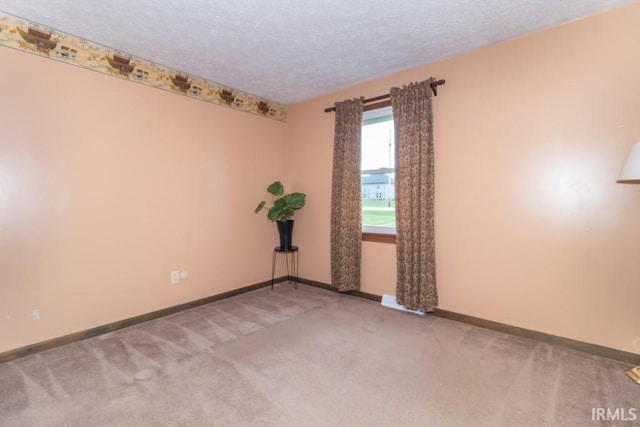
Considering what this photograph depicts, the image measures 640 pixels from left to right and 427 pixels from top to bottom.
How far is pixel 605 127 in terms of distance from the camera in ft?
7.66

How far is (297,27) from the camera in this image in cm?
247

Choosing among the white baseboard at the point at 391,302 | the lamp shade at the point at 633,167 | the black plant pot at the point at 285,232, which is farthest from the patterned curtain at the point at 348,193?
the lamp shade at the point at 633,167

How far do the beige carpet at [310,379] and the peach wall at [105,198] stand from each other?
1.31 feet

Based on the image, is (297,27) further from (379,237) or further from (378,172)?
(379,237)

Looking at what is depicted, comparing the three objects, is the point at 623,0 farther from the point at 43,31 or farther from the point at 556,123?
the point at 43,31

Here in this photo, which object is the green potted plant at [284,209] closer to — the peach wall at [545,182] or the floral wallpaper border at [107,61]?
the floral wallpaper border at [107,61]

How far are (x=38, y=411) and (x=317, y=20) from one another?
10.6 feet

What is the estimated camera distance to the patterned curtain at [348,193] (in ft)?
12.3

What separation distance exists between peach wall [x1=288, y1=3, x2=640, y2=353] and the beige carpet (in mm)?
396


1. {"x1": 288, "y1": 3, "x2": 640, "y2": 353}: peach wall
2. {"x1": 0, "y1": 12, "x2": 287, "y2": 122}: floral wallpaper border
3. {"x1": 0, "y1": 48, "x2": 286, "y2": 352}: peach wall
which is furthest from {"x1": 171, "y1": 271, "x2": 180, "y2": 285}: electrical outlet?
{"x1": 288, "y1": 3, "x2": 640, "y2": 353}: peach wall

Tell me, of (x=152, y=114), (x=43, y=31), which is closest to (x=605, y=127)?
(x=152, y=114)

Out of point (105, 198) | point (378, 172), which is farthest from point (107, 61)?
point (378, 172)

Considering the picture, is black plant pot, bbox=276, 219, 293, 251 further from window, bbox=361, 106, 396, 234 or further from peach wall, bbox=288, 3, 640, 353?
peach wall, bbox=288, 3, 640, 353

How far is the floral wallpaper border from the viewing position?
7.77ft
